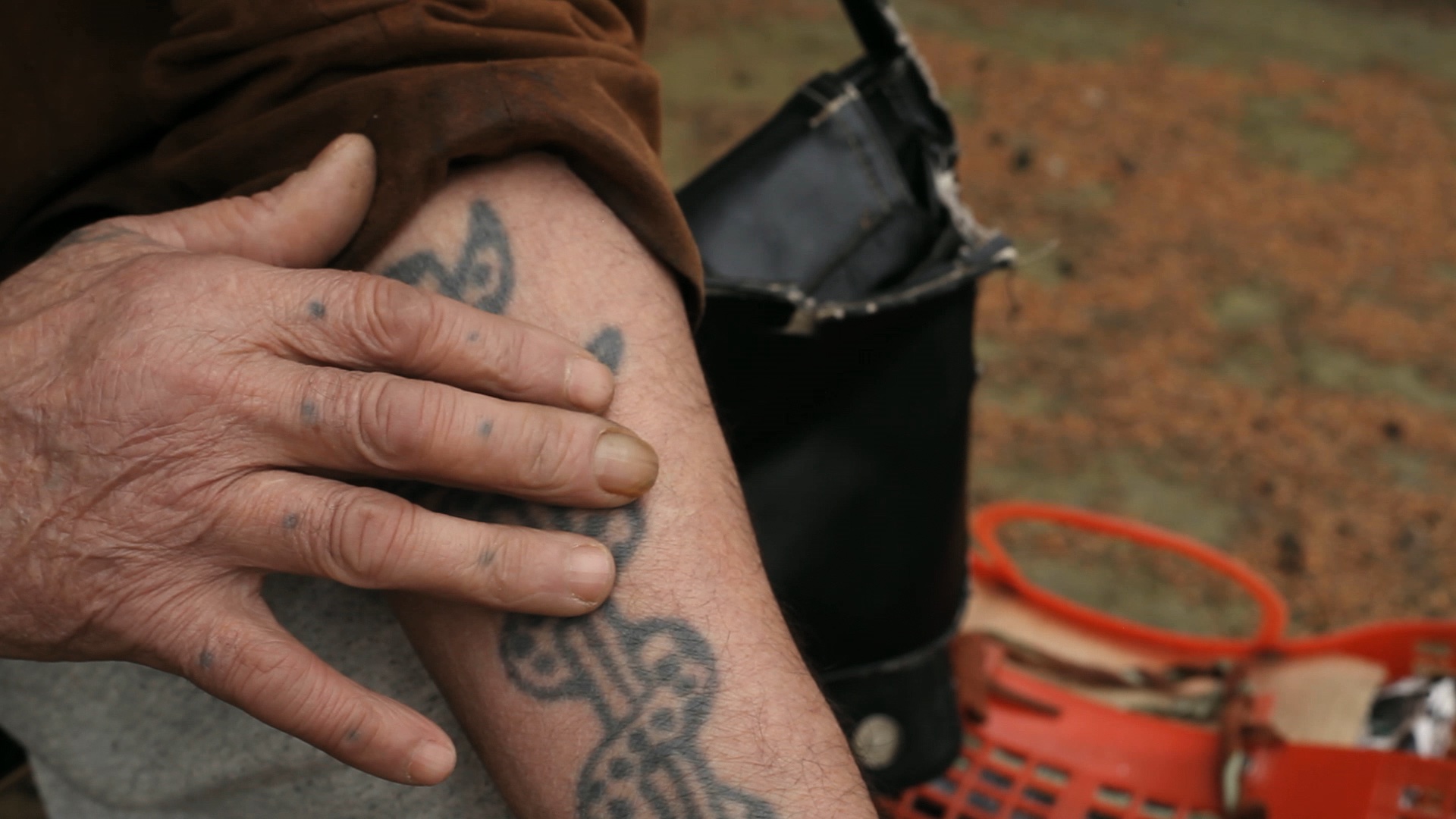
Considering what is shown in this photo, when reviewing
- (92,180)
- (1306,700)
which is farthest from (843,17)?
(92,180)

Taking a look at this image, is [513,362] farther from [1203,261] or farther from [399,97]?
[1203,261]

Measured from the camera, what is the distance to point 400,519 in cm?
93

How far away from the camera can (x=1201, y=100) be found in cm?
444

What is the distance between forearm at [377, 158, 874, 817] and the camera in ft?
3.04

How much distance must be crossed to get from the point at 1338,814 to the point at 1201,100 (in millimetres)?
3518

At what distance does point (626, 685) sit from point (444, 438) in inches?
9.5

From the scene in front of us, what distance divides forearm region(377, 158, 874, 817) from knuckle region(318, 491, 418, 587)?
8cm

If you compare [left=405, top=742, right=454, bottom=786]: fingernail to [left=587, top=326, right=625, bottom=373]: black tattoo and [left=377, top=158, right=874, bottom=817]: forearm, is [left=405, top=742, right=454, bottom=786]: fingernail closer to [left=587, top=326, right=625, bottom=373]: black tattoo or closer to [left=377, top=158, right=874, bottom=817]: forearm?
[left=377, top=158, right=874, bottom=817]: forearm

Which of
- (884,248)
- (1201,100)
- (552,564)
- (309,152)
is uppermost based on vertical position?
(309,152)

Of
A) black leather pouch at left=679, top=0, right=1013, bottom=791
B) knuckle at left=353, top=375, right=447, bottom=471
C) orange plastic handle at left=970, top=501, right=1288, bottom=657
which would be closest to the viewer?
knuckle at left=353, top=375, right=447, bottom=471

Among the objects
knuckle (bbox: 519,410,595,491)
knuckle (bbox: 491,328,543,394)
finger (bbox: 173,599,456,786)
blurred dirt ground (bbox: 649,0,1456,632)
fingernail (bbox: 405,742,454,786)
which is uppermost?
knuckle (bbox: 491,328,543,394)

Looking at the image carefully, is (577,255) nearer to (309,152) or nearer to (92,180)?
(309,152)

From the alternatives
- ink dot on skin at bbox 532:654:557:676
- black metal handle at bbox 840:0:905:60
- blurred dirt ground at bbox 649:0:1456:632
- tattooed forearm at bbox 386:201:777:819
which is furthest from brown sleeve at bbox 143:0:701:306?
blurred dirt ground at bbox 649:0:1456:632

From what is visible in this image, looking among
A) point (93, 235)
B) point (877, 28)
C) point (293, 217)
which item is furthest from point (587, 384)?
point (877, 28)
